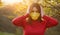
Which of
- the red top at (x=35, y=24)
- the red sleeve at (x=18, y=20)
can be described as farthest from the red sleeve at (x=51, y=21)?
the red sleeve at (x=18, y=20)

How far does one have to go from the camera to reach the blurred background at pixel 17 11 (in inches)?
60.1

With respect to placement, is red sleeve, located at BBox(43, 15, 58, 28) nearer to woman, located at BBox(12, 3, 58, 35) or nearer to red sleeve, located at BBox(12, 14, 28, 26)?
woman, located at BBox(12, 3, 58, 35)

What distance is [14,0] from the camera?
1.55 m

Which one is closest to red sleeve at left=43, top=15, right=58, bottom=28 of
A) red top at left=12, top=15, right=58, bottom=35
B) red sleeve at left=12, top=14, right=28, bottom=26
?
red top at left=12, top=15, right=58, bottom=35

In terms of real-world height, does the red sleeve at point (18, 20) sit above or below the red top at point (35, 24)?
above

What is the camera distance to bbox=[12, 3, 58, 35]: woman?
1.43 meters

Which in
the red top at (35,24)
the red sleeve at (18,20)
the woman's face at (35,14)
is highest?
the woman's face at (35,14)

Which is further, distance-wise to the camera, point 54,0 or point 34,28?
point 54,0

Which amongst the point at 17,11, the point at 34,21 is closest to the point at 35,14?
the point at 34,21

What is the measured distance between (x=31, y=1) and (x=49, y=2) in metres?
0.16

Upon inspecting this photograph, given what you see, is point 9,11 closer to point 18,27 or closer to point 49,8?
point 18,27

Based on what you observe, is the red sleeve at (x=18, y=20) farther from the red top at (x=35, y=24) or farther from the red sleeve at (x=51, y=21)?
the red sleeve at (x=51, y=21)

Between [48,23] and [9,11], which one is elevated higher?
[9,11]

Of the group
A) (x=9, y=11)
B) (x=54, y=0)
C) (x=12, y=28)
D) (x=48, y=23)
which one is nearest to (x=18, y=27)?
(x=12, y=28)
